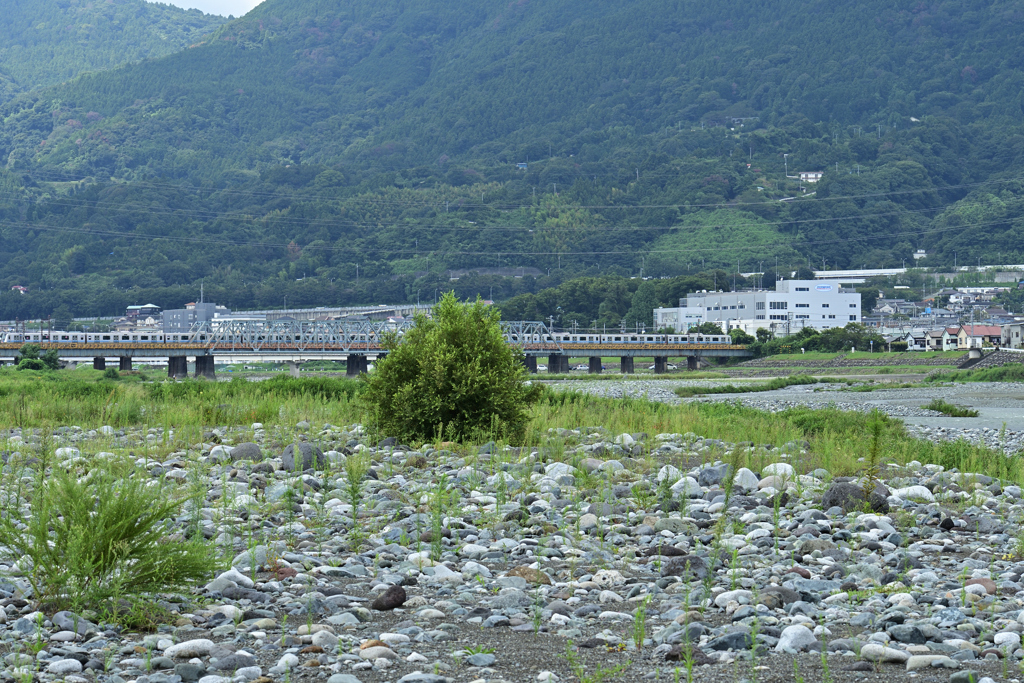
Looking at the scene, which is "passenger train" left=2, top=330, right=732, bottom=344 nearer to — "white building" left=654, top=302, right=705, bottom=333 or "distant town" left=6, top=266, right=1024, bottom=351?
"distant town" left=6, top=266, right=1024, bottom=351

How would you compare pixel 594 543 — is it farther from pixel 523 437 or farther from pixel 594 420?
pixel 594 420

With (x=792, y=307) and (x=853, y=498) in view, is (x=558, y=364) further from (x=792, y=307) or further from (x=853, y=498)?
(x=853, y=498)

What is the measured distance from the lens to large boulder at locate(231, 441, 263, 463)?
15211mm

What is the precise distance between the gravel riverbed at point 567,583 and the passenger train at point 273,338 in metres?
83.1

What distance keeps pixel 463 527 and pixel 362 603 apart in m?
2.68

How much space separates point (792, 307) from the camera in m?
153

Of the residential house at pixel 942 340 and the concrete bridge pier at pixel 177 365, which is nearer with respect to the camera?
the concrete bridge pier at pixel 177 365

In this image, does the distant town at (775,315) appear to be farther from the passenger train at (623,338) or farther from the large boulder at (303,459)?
the large boulder at (303,459)

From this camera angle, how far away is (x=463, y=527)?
11008 mm

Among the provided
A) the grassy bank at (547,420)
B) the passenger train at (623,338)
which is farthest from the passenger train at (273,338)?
the grassy bank at (547,420)

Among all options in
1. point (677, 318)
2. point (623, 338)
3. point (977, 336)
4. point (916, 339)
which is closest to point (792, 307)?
point (677, 318)

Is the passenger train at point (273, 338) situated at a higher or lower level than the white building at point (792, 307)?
lower

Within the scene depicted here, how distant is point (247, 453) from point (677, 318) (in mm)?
151087

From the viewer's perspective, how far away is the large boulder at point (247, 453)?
15211 millimetres
